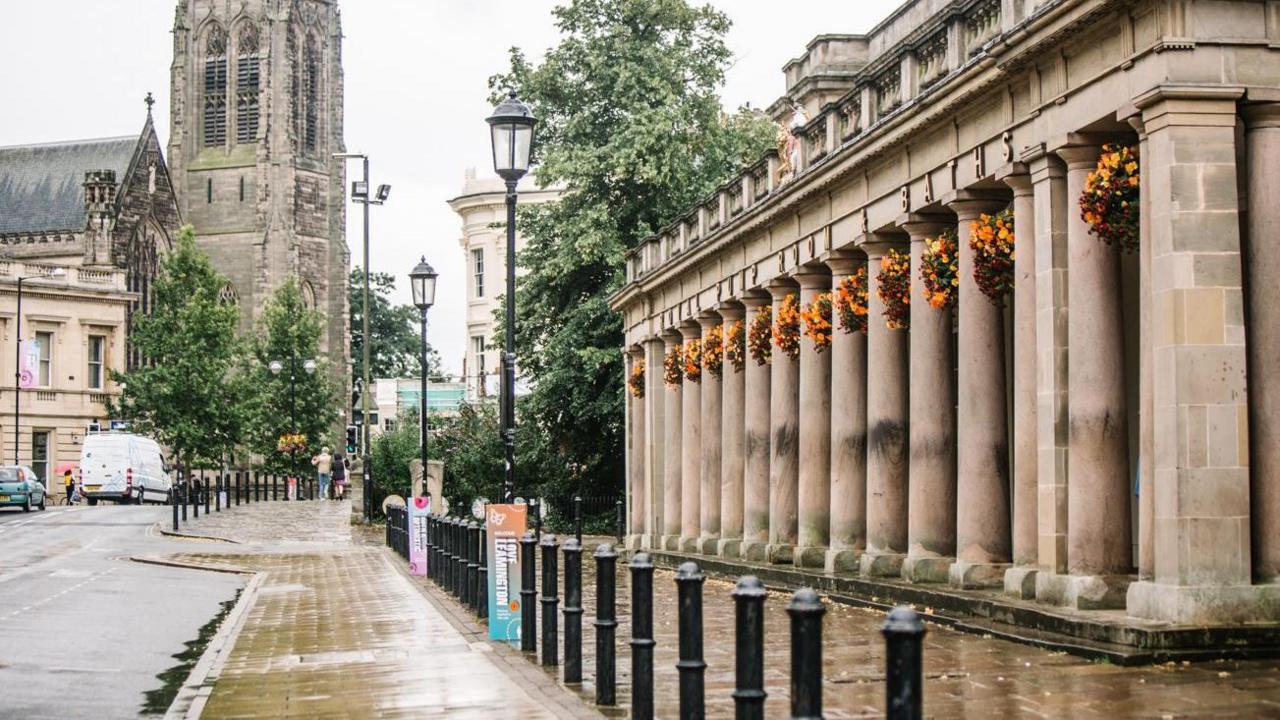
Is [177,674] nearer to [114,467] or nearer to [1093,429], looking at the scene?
[1093,429]

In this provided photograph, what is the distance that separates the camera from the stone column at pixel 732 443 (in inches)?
1173

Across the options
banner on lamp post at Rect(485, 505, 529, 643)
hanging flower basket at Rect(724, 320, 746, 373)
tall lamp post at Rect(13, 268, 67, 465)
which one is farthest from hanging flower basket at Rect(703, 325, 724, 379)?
tall lamp post at Rect(13, 268, 67, 465)

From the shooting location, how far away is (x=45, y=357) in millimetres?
87500

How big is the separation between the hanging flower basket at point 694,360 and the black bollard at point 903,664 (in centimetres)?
2551

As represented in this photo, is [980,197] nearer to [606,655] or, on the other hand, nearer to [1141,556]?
[1141,556]

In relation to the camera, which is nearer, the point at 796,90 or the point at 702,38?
the point at 796,90

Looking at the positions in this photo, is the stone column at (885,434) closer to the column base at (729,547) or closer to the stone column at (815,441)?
the stone column at (815,441)

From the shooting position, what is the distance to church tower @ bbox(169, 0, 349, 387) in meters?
113

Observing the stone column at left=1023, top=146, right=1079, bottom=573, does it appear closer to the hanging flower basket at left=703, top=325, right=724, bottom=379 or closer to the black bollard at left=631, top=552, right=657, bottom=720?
the black bollard at left=631, top=552, right=657, bottom=720

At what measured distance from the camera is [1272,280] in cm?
1385

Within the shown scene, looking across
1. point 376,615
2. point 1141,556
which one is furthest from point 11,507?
point 1141,556

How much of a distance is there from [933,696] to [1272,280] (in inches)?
188

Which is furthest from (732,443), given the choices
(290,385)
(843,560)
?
(290,385)

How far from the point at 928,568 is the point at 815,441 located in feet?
17.4
